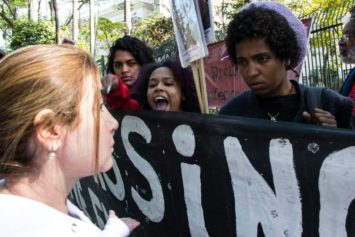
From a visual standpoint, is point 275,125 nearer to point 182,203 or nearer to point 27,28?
point 182,203

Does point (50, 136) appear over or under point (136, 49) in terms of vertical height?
under

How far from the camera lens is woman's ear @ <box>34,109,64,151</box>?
3.52ft

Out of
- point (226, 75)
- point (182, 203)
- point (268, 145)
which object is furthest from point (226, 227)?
point (226, 75)

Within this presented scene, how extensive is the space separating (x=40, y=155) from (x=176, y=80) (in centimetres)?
148

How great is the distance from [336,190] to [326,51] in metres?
6.34

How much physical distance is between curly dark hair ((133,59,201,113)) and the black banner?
0.35m

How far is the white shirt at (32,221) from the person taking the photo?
951mm

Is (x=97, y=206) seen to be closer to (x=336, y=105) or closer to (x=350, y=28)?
(x=336, y=105)

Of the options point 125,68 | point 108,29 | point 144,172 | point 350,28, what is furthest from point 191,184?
point 108,29

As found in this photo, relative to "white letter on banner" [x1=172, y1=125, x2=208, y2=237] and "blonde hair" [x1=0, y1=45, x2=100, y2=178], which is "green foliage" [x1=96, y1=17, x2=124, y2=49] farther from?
"blonde hair" [x1=0, y1=45, x2=100, y2=178]

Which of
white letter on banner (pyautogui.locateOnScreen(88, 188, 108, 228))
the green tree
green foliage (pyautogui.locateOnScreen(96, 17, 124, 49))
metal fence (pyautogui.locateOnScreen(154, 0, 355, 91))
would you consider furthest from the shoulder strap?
green foliage (pyautogui.locateOnScreen(96, 17, 124, 49))

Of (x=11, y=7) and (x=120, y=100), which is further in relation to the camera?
(x=11, y=7)

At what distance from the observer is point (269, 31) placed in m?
2.12

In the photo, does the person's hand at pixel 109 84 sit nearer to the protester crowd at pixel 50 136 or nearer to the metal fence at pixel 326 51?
the protester crowd at pixel 50 136
